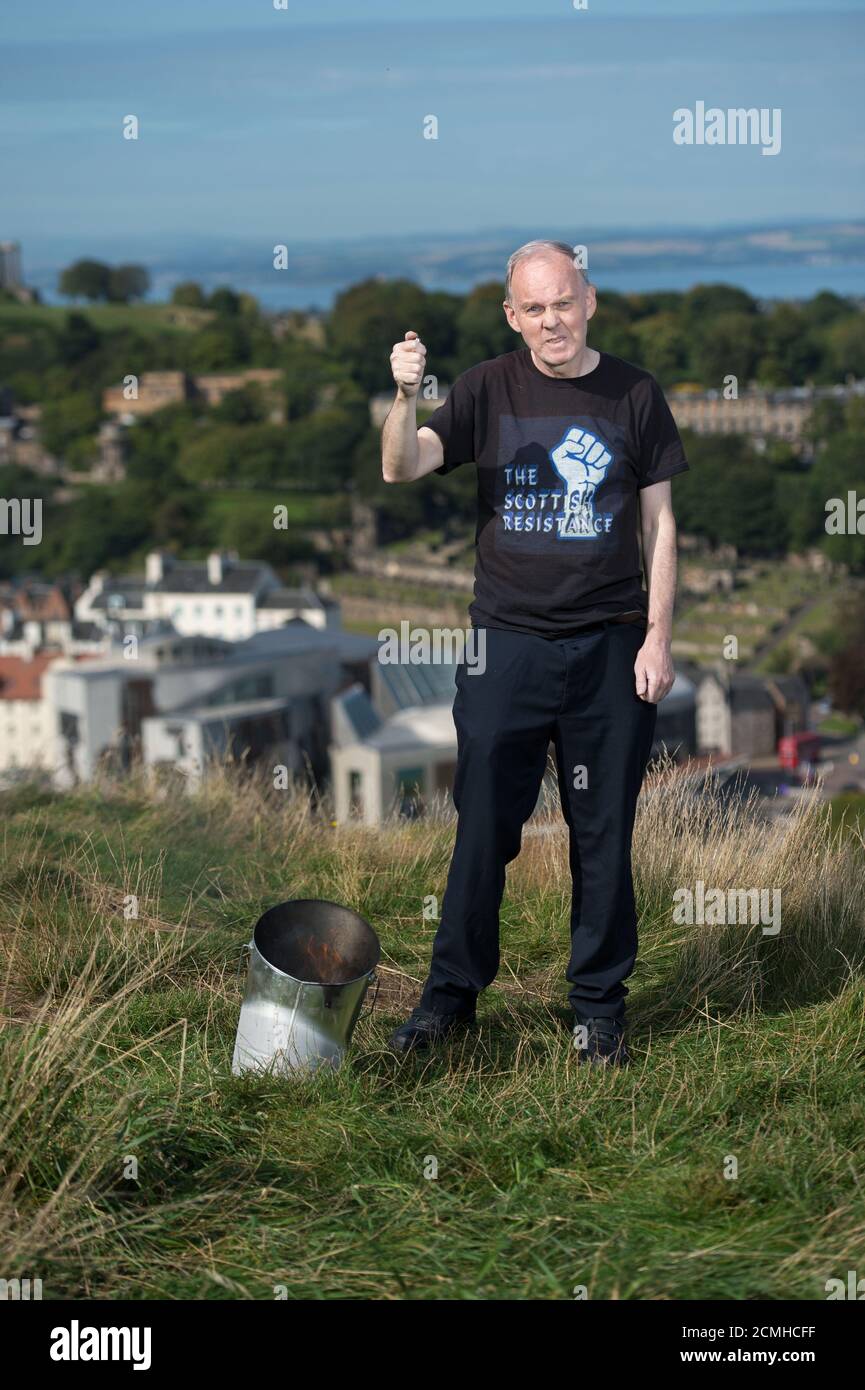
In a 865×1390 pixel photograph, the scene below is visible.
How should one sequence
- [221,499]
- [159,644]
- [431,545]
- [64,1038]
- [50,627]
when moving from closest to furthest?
[64,1038], [159,644], [50,627], [431,545], [221,499]

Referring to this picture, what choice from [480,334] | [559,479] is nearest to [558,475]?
[559,479]

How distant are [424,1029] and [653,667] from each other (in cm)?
78

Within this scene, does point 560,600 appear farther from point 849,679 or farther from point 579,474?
point 849,679

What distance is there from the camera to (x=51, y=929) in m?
3.48

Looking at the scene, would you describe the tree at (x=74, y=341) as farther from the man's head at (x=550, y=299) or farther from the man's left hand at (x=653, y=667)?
the man's left hand at (x=653, y=667)

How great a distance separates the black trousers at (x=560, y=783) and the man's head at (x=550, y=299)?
0.49 metres

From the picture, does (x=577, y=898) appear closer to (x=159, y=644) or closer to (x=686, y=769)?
(x=686, y=769)

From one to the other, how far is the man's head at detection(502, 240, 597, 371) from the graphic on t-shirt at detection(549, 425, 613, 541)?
0.45ft

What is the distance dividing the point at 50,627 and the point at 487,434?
2920 inches

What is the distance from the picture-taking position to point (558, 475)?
2918mm

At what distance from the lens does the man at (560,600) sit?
2914 millimetres
